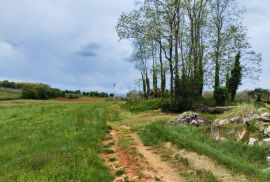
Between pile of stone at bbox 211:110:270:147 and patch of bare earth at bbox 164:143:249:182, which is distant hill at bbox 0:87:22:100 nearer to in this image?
pile of stone at bbox 211:110:270:147

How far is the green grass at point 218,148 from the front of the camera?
491 inches

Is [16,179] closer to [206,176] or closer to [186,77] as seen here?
[206,176]

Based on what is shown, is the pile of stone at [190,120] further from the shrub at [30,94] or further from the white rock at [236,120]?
the shrub at [30,94]

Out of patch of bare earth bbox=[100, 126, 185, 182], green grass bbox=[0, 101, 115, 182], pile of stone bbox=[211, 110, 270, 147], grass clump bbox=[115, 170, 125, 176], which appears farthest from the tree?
grass clump bbox=[115, 170, 125, 176]

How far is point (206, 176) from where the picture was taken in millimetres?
12047

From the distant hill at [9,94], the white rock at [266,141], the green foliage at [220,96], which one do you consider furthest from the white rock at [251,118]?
the distant hill at [9,94]

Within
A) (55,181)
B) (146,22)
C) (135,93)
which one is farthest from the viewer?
(135,93)

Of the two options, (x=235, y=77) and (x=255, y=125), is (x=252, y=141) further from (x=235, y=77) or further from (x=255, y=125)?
(x=235, y=77)

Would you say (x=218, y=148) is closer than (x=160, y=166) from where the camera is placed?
No

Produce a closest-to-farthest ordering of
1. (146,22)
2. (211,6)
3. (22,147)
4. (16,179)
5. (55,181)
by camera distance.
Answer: (55,181)
(16,179)
(22,147)
(146,22)
(211,6)

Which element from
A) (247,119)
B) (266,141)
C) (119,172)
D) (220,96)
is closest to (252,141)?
(266,141)

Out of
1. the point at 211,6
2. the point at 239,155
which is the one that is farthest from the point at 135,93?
the point at 239,155

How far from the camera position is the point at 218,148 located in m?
15.6

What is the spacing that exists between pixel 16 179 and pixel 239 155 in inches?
315
